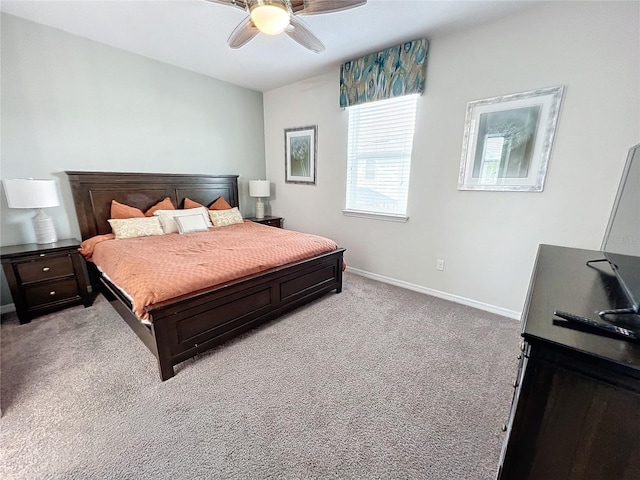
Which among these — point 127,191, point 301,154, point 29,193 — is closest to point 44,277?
point 29,193

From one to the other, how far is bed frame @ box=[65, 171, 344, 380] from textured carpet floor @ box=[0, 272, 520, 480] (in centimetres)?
17

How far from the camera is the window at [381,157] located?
10.1 feet

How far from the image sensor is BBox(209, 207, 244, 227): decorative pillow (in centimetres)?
375

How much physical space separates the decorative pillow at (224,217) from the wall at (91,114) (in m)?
0.70

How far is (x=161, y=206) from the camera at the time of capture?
345cm

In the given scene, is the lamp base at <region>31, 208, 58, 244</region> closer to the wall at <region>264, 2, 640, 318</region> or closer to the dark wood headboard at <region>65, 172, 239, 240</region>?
the dark wood headboard at <region>65, 172, 239, 240</region>

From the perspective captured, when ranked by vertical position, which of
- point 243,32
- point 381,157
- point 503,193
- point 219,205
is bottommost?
point 219,205

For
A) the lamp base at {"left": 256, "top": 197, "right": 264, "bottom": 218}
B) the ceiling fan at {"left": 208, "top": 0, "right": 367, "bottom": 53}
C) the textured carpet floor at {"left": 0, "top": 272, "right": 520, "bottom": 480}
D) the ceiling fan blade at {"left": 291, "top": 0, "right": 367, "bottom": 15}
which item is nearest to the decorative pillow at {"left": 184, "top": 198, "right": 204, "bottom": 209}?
the lamp base at {"left": 256, "top": 197, "right": 264, "bottom": 218}

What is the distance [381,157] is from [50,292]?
149 inches

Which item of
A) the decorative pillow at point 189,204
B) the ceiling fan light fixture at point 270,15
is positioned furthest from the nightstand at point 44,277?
the ceiling fan light fixture at point 270,15

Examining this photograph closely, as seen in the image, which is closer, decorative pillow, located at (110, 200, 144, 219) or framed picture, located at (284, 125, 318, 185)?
decorative pillow, located at (110, 200, 144, 219)

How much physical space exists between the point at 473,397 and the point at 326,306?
1489 millimetres

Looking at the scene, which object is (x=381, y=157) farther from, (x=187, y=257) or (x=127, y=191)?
(x=127, y=191)

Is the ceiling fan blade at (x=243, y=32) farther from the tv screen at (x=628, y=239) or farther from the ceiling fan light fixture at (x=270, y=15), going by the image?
the tv screen at (x=628, y=239)
